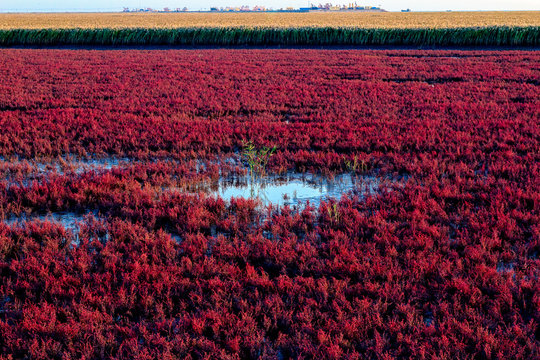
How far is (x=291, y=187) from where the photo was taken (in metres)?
7.22

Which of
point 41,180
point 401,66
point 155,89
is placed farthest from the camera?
point 401,66


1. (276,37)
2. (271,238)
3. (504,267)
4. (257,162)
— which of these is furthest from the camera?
(276,37)

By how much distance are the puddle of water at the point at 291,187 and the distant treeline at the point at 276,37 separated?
3226 centimetres

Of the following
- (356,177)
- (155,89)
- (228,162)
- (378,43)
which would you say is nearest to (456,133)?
(356,177)

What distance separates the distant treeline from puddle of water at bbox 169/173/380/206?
32263 millimetres

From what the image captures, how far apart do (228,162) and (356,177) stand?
2349mm

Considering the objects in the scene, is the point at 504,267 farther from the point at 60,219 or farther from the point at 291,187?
the point at 60,219

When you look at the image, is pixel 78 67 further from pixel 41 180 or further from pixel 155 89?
pixel 41 180

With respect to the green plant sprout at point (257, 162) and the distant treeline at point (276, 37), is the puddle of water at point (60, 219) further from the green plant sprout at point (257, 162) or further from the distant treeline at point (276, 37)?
the distant treeline at point (276, 37)

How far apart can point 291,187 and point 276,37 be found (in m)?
33.7

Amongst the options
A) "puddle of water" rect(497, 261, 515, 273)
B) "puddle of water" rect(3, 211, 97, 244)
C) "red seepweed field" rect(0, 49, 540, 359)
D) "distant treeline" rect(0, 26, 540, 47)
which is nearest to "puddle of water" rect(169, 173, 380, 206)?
"red seepweed field" rect(0, 49, 540, 359)

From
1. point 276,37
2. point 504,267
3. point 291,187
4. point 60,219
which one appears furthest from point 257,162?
point 276,37

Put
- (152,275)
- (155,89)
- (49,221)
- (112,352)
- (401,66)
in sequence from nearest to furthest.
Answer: (112,352) < (152,275) < (49,221) < (155,89) < (401,66)

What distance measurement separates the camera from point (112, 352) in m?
3.48
